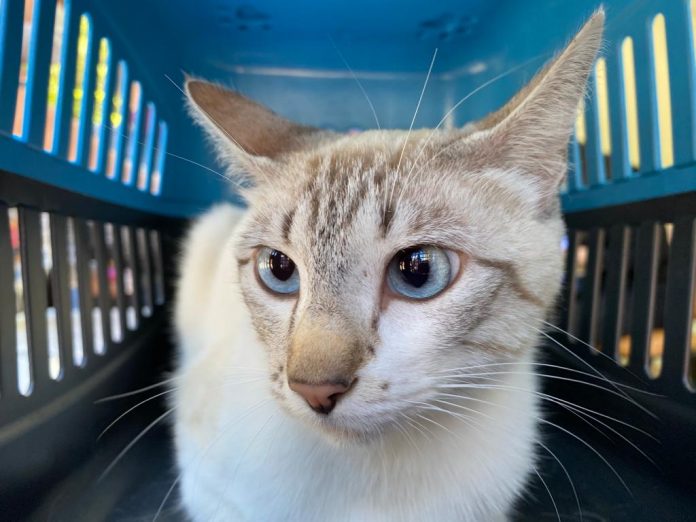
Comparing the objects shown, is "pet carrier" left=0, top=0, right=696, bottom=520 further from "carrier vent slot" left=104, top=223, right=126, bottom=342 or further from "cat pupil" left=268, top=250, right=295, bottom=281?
"cat pupil" left=268, top=250, right=295, bottom=281

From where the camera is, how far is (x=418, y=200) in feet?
3.36

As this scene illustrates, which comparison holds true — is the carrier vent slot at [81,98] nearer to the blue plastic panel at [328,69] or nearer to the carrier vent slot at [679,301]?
the blue plastic panel at [328,69]

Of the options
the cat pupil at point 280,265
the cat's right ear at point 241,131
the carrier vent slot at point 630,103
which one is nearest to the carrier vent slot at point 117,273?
the cat's right ear at point 241,131

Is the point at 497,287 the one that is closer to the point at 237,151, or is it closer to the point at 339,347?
the point at 339,347

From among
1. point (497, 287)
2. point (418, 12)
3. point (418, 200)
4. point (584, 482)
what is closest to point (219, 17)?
point (418, 12)

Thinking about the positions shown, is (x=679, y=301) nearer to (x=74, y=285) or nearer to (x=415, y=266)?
(x=415, y=266)

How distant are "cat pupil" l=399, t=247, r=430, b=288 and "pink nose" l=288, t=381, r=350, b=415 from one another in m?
0.22

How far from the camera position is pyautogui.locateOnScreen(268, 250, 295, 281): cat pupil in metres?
1.11

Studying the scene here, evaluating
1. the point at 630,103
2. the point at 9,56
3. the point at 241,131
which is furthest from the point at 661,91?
the point at 9,56

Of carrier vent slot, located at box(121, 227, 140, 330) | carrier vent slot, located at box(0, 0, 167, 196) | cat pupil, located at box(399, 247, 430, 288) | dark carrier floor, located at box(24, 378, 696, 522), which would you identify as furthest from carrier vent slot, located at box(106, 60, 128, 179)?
cat pupil, located at box(399, 247, 430, 288)

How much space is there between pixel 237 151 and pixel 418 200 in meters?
0.43

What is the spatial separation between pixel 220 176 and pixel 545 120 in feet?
3.40

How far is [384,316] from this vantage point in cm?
96

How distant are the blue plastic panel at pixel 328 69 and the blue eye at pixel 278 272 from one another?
1.40 feet
